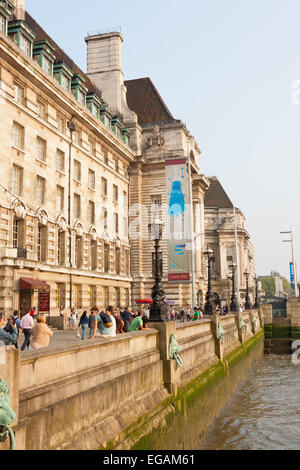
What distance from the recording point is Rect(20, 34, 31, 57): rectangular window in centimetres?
3247

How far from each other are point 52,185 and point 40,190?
1256 millimetres

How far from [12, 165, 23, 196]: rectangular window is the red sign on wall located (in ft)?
22.2

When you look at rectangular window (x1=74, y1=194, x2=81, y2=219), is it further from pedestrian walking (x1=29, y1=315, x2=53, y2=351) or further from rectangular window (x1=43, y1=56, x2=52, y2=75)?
pedestrian walking (x1=29, y1=315, x2=53, y2=351)

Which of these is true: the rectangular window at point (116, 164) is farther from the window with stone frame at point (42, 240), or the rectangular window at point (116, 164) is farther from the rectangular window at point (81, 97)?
the window with stone frame at point (42, 240)

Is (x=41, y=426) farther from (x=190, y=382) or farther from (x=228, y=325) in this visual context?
(x=228, y=325)

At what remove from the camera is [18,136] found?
31.3 meters

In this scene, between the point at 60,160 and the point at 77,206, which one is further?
the point at 77,206

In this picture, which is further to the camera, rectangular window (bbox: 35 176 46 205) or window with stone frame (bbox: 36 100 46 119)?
window with stone frame (bbox: 36 100 46 119)

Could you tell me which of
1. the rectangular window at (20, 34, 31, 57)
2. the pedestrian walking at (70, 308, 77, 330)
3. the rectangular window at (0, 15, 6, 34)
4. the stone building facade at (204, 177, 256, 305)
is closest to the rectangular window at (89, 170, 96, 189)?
the rectangular window at (20, 34, 31, 57)

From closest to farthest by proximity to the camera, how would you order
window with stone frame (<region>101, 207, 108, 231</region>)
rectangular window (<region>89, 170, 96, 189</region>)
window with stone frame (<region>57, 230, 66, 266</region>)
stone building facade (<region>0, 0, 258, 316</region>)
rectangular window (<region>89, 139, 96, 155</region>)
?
stone building facade (<region>0, 0, 258, 316</region>) → window with stone frame (<region>57, 230, 66, 266</region>) → rectangular window (<region>89, 170, 96, 189</region>) → rectangular window (<region>89, 139, 96, 155</region>) → window with stone frame (<region>101, 207, 108, 231</region>)

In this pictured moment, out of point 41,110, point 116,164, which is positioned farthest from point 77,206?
point 116,164

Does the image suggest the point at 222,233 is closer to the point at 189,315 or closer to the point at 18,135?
the point at 189,315
